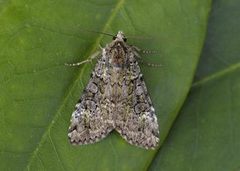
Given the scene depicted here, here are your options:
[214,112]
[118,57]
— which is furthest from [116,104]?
[214,112]

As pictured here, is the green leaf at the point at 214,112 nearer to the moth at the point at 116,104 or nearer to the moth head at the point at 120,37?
the moth at the point at 116,104

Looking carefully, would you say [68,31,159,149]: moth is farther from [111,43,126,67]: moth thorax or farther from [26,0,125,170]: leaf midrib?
Answer: [26,0,125,170]: leaf midrib

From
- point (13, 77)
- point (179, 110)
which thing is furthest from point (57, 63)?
point (179, 110)

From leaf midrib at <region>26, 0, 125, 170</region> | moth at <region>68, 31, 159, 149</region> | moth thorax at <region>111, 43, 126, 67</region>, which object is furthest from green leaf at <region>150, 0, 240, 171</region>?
leaf midrib at <region>26, 0, 125, 170</region>

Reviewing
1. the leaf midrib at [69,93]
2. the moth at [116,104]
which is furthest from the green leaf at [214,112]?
the leaf midrib at [69,93]

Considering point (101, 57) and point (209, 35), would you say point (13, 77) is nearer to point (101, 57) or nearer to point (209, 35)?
point (101, 57)
